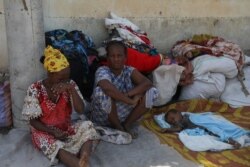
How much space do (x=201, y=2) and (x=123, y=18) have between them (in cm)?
142

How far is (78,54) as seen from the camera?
17.2ft

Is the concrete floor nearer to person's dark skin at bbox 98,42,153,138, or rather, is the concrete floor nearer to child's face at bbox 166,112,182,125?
person's dark skin at bbox 98,42,153,138

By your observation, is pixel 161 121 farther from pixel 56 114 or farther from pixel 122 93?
pixel 56 114

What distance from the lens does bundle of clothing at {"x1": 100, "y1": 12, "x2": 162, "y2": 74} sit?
552cm

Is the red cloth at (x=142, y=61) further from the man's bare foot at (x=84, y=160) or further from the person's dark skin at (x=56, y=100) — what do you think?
the man's bare foot at (x=84, y=160)

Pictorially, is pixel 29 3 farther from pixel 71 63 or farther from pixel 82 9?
pixel 82 9

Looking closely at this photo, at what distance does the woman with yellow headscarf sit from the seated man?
0.43 m

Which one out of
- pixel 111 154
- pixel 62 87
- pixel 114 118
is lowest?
pixel 111 154

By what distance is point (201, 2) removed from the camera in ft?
22.0

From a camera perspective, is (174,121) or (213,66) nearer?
(174,121)

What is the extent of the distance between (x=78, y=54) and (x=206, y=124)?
5.83ft

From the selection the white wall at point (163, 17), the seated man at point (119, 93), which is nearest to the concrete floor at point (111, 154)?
the seated man at point (119, 93)

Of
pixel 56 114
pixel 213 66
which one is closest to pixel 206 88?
pixel 213 66

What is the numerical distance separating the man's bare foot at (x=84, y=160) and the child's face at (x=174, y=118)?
4.49ft
